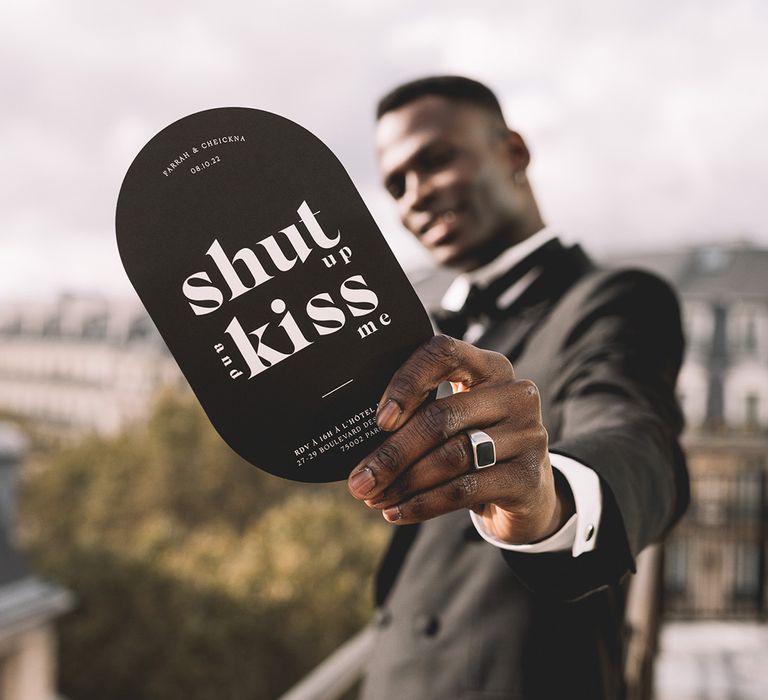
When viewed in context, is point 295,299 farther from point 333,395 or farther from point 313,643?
point 313,643

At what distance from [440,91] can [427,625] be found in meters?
0.93

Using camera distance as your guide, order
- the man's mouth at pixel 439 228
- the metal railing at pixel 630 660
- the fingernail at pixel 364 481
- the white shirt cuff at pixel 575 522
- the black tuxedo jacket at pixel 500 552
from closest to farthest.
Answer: the fingernail at pixel 364 481 < the white shirt cuff at pixel 575 522 < the black tuxedo jacket at pixel 500 552 < the man's mouth at pixel 439 228 < the metal railing at pixel 630 660

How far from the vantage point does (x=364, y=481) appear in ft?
2.54

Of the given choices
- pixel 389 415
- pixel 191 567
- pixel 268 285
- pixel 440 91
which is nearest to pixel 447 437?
pixel 389 415

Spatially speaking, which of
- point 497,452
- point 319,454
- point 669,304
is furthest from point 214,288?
point 669,304

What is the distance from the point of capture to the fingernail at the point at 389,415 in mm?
775

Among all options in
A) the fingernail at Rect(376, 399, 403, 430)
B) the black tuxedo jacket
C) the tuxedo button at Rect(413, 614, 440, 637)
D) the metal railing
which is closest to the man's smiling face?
the black tuxedo jacket

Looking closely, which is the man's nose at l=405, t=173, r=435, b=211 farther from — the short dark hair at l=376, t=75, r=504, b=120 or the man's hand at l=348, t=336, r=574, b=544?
the man's hand at l=348, t=336, r=574, b=544

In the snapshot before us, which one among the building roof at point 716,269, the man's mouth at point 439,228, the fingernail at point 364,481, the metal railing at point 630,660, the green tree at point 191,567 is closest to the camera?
the fingernail at point 364,481

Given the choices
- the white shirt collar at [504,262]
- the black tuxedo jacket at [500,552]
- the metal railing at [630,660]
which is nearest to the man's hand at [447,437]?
the black tuxedo jacket at [500,552]

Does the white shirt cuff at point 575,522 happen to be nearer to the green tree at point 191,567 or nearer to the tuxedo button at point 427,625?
the tuxedo button at point 427,625

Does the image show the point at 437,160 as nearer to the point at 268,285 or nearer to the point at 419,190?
the point at 419,190

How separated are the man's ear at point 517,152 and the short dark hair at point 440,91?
0.23 feet

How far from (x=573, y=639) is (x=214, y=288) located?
32.5 inches
